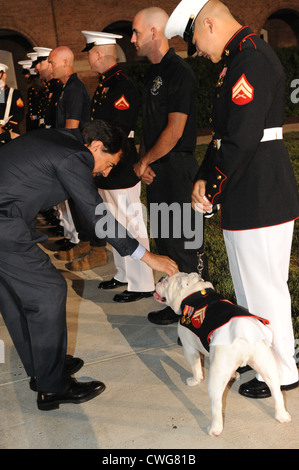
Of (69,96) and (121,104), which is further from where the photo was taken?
(69,96)

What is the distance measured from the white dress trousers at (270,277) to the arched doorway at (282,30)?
77.1ft

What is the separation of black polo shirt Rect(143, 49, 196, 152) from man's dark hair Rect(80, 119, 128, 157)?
1.01m

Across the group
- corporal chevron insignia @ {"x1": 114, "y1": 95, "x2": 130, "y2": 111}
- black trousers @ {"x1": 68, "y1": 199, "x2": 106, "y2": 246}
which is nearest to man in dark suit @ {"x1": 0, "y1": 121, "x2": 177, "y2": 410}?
corporal chevron insignia @ {"x1": 114, "y1": 95, "x2": 130, "y2": 111}

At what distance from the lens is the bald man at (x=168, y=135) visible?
3.72 metres

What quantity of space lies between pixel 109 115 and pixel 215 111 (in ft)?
6.28

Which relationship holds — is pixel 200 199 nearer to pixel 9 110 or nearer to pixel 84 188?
pixel 84 188

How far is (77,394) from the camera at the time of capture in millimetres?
3016

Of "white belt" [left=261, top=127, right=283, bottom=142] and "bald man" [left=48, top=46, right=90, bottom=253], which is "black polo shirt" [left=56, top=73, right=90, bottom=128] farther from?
"white belt" [left=261, top=127, right=283, bottom=142]

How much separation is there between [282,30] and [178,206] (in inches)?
907

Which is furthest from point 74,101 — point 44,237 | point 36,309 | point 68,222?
point 36,309

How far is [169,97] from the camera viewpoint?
3.75 metres

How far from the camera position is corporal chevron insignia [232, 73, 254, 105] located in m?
2.43

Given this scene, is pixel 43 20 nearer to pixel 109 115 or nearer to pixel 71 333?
pixel 109 115
